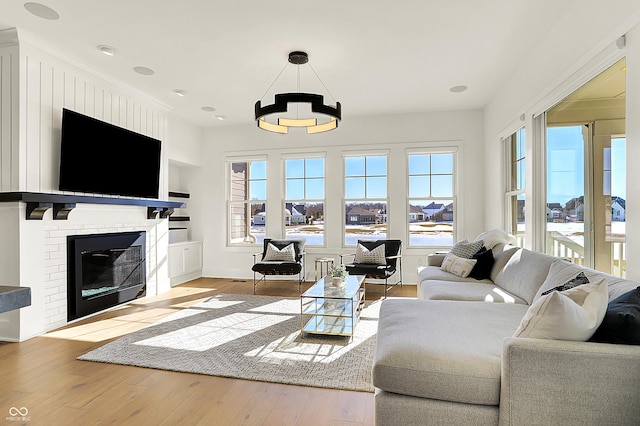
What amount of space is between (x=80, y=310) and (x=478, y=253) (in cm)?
457

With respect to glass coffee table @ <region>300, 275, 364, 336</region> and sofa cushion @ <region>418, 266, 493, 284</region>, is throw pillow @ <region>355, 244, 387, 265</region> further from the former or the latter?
glass coffee table @ <region>300, 275, 364, 336</region>

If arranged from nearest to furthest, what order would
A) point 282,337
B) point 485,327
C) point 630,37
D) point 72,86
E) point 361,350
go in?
point 485,327, point 630,37, point 361,350, point 282,337, point 72,86

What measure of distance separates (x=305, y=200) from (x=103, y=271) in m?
3.40

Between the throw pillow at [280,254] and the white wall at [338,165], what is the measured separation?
27.0 inches

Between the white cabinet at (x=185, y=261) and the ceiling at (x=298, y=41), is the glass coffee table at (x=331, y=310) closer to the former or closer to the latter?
the ceiling at (x=298, y=41)

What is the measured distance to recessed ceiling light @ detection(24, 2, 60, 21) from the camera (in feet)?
9.39

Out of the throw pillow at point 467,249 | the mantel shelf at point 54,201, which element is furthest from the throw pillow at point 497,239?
the mantel shelf at point 54,201

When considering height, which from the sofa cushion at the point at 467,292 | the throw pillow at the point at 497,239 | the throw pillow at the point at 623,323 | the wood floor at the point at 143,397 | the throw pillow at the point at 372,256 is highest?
the throw pillow at the point at 497,239

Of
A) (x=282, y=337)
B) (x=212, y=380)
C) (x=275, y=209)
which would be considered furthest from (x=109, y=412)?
(x=275, y=209)

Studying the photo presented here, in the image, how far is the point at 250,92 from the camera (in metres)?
4.93

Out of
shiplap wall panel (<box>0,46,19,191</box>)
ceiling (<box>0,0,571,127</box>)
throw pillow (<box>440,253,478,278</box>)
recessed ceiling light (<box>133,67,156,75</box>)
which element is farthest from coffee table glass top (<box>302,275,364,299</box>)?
recessed ceiling light (<box>133,67,156,75</box>)

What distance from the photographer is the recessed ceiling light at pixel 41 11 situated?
286 centimetres

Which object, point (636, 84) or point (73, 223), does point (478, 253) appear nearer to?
point (636, 84)

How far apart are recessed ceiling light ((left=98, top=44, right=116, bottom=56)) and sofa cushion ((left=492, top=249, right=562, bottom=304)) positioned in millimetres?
4525
